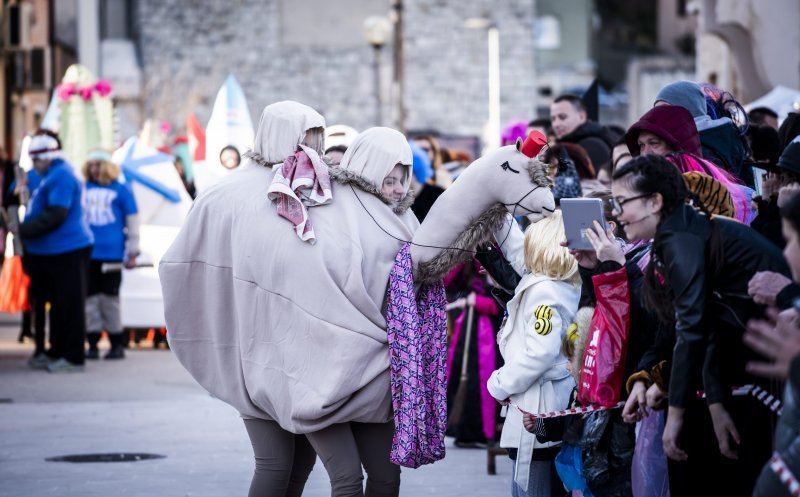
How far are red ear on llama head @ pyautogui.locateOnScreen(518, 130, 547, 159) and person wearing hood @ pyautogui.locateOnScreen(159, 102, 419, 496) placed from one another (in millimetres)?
473

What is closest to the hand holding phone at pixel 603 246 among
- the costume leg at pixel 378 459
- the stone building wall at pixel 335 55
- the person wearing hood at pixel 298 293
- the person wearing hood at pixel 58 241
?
the person wearing hood at pixel 298 293

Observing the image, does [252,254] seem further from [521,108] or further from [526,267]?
[521,108]

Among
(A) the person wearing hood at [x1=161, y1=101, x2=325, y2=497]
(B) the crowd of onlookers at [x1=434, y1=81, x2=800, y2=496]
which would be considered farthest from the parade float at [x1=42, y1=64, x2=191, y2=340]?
(A) the person wearing hood at [x1=161, y1=101, x2=325, y2=497]

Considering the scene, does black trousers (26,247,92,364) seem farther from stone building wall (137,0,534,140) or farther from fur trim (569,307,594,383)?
stone building wall (137,0,534,140)

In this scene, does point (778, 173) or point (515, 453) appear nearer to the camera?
point (778, 173)

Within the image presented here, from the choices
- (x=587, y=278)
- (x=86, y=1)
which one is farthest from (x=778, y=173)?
(x=86, y=1)

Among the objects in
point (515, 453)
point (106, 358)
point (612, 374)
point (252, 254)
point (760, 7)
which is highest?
point (760, 7)

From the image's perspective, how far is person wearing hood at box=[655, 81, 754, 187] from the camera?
6953mm

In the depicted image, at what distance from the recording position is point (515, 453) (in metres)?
6.59

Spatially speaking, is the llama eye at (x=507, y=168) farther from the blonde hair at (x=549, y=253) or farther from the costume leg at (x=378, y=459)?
the costume leg at (x=378, y=459)

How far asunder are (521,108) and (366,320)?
Result: 44393 mm

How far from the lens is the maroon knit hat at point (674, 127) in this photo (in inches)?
250

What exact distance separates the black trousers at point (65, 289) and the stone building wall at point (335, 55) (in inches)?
1334

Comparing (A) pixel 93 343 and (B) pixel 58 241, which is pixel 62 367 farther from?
(A) pixel 93 343
